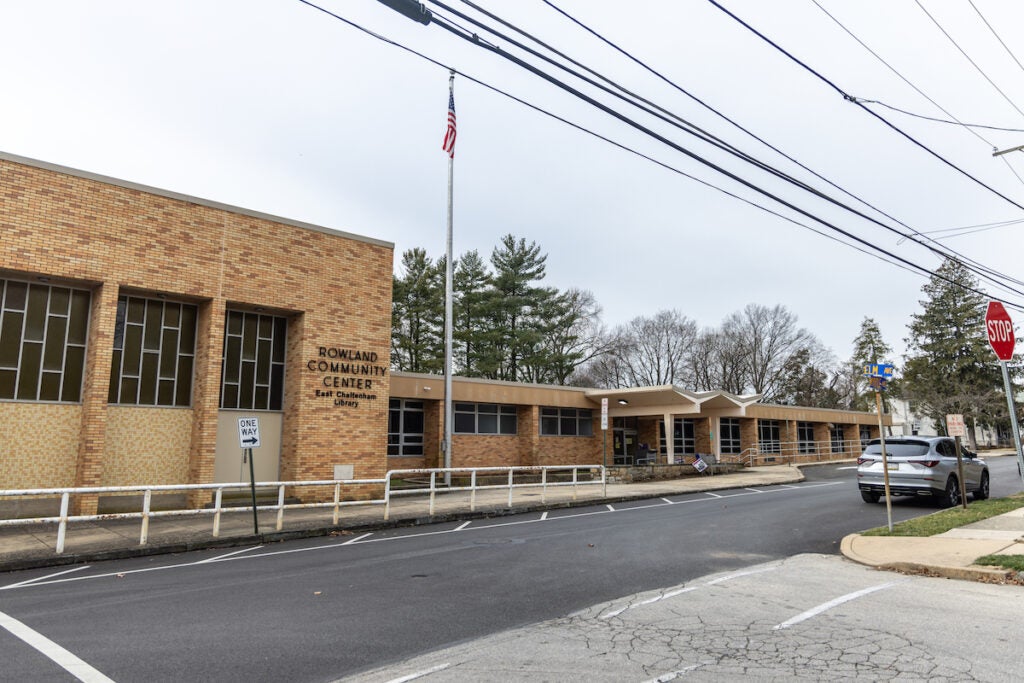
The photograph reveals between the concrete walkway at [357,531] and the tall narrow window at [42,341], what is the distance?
319 centimetres

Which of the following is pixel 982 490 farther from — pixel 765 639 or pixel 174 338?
pixel 174 338

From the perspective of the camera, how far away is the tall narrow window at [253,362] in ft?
59.4

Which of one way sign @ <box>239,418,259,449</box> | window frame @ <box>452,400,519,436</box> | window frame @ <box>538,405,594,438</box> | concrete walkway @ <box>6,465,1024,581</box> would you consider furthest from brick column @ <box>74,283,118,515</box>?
window frame @ <box>538,405,594,438</box>

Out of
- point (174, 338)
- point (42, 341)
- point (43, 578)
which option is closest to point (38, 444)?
point (42, 341)

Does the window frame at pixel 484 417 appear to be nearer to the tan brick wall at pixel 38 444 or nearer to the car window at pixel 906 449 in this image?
the tan brick wall at pixel 38 444

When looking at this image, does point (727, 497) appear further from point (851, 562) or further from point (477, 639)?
point (477, 639)

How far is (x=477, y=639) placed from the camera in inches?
232

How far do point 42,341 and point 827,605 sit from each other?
659 inches

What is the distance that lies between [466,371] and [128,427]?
1379 inches

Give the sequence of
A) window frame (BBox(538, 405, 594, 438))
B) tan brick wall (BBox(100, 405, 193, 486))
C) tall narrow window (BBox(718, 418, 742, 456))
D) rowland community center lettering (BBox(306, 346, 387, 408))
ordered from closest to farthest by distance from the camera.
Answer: tan brick wall (BBox(100, 405, 193, 486)) < rowland community center lettering (BBox(306, 346, 387, 408)) < window frame (BBox(538, 405, 594, 438)) < tall narrow window (BBox(718, 418, 742, 456))

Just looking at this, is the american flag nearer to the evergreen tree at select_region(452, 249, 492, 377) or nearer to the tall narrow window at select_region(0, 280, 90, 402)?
the tall narrow window at select_region(0, 280, 90, 402)

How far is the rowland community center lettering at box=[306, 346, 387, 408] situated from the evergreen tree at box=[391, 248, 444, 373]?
28173 mm

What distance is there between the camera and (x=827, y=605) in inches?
274

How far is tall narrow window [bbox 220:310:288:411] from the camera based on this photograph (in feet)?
59.4
